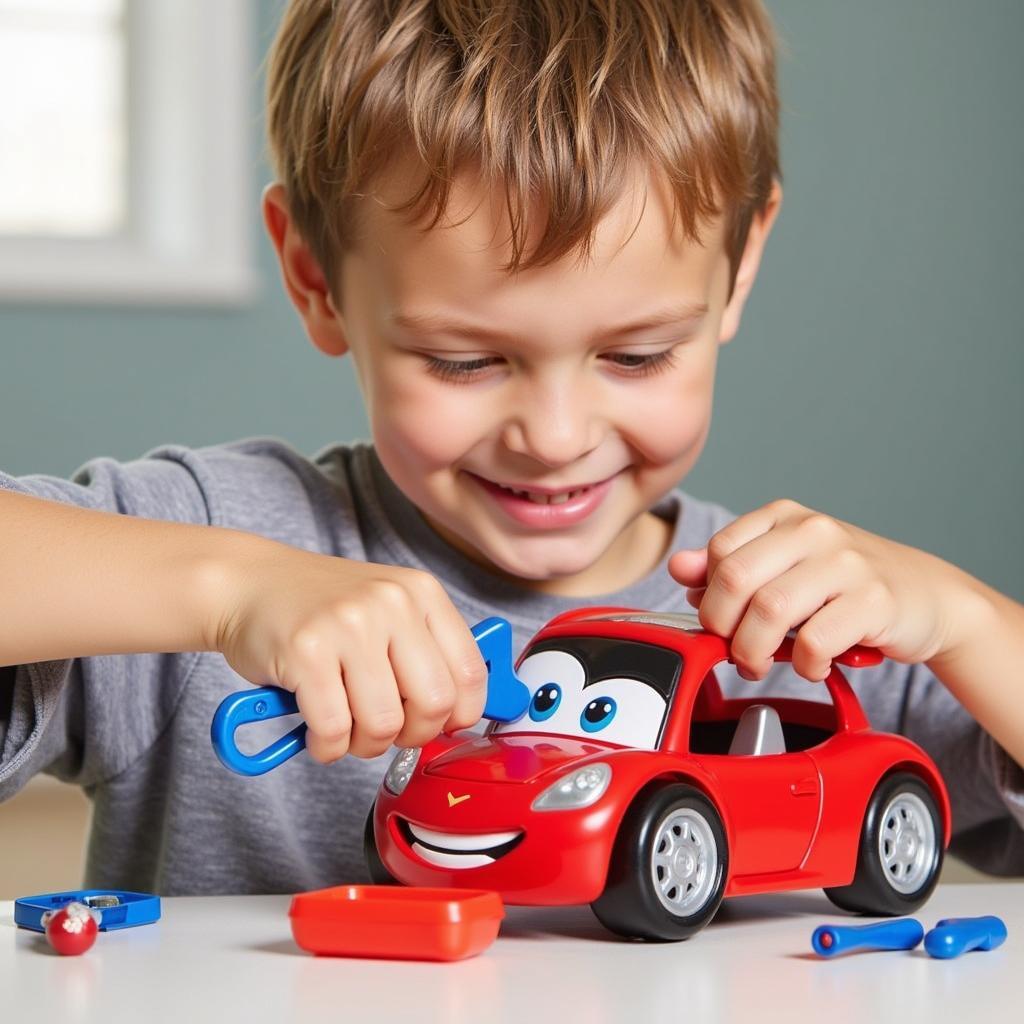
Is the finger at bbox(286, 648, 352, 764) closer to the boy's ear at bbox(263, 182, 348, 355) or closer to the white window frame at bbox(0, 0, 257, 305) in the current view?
the boy's ear at bbox(263, 182, 348, 355)

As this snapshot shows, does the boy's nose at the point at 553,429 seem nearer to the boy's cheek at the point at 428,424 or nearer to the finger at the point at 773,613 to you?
the boy's cheek at the point at 428,424

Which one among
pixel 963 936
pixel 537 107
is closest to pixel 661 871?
pixel 963 936

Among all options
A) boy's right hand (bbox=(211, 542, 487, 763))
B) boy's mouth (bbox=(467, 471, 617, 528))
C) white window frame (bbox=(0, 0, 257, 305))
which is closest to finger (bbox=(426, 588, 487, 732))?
boy's right hand (bbox=(211, 542, 487, 763))

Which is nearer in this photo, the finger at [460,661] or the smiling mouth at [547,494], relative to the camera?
the finger at [460,661]

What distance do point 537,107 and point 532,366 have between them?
0.48 ft

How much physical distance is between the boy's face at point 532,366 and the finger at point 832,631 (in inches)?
8.0

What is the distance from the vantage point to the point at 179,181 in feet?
6.59

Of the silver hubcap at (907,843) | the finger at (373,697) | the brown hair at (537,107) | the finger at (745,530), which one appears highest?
the brown hair at (537,107)

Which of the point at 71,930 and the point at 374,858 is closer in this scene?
the point at 71,930

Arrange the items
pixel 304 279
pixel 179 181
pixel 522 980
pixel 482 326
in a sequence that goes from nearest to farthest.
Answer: pixel 522 980 < pixel 482 326 < pixel 304 279 < pixel 179 181

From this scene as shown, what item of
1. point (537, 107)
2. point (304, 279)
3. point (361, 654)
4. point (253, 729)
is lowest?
point (253, 729)

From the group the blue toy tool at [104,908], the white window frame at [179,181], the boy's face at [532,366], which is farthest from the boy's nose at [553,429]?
the white window frame at [179,181]

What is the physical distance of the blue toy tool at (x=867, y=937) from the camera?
545 millimetres

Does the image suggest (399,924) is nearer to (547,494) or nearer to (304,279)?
(547,494)
